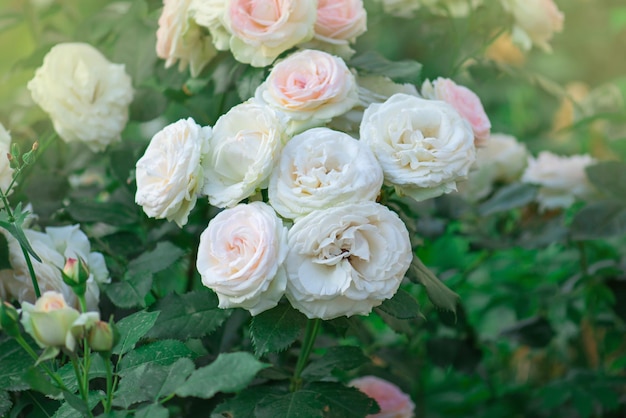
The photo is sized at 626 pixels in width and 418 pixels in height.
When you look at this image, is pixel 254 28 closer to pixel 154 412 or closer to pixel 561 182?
pixel 154 412

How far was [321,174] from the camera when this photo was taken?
75 centimetres

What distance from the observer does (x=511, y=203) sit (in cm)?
130

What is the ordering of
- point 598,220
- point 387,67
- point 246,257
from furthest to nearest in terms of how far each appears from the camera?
point 598,220 < point 387,67 < point 246,257

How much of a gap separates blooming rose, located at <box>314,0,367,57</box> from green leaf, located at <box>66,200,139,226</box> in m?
0.35

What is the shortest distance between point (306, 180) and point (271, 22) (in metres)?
0.22

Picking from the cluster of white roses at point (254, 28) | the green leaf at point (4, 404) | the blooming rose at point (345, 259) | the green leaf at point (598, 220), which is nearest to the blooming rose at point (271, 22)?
the cluster of white roses at point (254, 28)

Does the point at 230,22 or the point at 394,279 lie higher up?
the point at 230,22

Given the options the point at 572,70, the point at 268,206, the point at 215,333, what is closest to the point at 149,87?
the point at 215,333

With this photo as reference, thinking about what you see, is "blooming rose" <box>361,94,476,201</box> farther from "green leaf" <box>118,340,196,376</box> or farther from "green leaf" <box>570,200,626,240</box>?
"green leaf" <box>570,200,626,240</box>

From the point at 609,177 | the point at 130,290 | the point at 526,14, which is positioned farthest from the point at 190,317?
the point at 609,177

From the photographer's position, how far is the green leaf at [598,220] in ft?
3.99

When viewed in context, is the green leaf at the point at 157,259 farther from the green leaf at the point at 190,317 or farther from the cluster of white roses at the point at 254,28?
the cluster of white roses at the point at 254,28

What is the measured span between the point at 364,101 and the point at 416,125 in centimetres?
9

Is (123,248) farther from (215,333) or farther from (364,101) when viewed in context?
(364,101)
